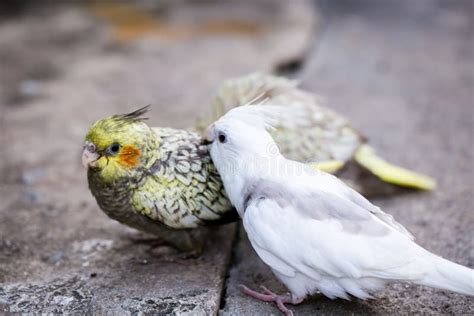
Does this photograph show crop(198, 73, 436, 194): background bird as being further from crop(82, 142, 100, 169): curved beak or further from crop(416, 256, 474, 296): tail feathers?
crop(416, 256, 474, 296): tail feathers

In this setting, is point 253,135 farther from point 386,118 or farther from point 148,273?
point 386,118

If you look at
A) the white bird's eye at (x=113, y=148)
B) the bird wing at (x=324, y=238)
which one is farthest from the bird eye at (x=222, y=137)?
the white bird's eye at (x=113, y=148)

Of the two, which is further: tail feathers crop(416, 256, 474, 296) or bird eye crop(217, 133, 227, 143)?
bird eye crop(217, 133, 227, 143)

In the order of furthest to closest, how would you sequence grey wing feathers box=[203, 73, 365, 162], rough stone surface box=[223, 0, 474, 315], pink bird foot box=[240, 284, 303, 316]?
grey wing feathers box=[203, 73, 365, 162], rough stone surface box=[223, 0, 474, 315], pink bird foot box=[240, 284, 303, 316]

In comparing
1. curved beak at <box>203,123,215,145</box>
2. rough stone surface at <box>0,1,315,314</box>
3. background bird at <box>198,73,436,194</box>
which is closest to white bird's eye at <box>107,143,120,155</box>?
curved beak at <box>203,123,215,145</box>

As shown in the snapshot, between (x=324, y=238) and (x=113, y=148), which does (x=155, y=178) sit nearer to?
(x=113, y=148)

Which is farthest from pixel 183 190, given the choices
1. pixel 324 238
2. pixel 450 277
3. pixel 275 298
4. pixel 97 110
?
pixel 97 110

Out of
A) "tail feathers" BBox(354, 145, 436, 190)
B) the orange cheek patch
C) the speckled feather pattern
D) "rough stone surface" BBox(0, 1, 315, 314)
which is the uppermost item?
the orange cheek patch

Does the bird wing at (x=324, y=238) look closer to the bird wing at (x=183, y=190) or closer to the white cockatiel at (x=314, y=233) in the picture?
the white cockatiel at (x=314, y=233)
